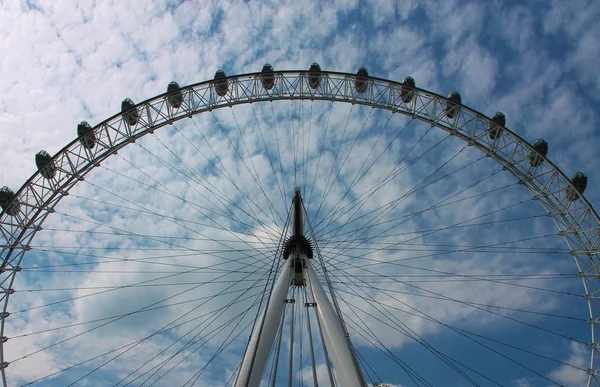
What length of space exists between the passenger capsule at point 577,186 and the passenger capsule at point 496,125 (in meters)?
5.26

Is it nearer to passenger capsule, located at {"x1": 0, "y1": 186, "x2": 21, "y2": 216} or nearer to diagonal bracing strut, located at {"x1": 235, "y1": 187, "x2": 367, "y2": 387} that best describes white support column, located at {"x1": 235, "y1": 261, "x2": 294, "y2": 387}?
diagonal bracing strut, located at {"x1": 235, "y1": 187, "x2": 367, "y2": 387}

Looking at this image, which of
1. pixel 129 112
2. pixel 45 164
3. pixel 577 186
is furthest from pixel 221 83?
pixel 577 186

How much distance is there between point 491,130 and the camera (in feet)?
88.5

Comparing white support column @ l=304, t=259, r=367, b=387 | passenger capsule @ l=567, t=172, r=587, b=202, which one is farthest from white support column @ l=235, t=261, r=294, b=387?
passenger capsule @ l=567, t=172, r=587, b=202

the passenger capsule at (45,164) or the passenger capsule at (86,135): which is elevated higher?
the passenger capsule at (86,135)

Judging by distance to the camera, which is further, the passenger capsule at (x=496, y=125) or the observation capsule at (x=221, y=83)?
the observation capsule at (x=221, y=83)

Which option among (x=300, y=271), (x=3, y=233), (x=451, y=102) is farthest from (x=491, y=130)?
(x=3, y=233)

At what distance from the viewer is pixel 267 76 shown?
1129 inches

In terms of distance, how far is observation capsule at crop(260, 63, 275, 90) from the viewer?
93.9 feet

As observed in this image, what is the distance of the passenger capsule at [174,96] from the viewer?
27500 millimetres

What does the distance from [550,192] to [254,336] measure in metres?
21.8

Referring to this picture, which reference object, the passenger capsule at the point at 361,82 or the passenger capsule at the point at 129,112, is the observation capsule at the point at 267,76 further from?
the passenger capsule at the point at 129,112

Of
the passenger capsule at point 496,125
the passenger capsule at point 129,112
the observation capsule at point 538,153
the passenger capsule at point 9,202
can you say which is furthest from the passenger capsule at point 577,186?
the passenger capsule at point 9,202

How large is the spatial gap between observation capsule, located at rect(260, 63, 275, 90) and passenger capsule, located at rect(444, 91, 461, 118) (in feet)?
39.6
